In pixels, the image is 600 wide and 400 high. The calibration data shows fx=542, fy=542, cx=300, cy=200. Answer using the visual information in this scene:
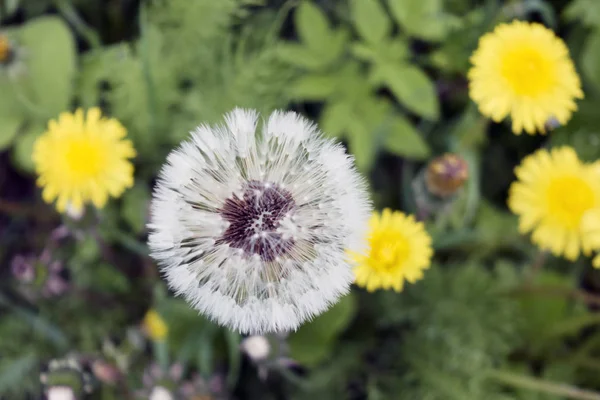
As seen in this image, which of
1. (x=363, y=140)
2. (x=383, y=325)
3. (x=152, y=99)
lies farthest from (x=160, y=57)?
(x=383, y=325)

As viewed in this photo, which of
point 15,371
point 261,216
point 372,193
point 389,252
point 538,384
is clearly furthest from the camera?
point 372,193

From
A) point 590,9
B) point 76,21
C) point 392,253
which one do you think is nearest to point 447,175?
point 392,253

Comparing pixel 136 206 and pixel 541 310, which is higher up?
pixel 136 206

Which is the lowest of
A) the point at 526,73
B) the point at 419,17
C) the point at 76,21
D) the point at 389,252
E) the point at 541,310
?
the point at 389,252

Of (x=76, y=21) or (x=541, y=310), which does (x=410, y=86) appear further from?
(x=76, y=21)

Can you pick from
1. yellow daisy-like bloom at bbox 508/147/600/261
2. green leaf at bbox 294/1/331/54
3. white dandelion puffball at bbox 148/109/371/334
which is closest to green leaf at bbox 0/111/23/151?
green leaf at bbox 294/1/331/54

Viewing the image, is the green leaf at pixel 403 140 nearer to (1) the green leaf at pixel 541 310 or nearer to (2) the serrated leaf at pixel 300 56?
(2) the serrated leaf at pixel 300 56
